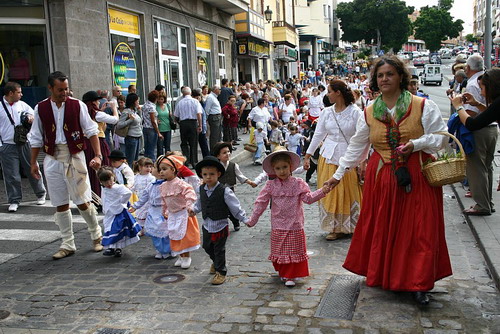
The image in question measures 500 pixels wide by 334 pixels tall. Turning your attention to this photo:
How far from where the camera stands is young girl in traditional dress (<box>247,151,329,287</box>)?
16.1 ft

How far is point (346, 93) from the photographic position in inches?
255

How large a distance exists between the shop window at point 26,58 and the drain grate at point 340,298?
9499 mm

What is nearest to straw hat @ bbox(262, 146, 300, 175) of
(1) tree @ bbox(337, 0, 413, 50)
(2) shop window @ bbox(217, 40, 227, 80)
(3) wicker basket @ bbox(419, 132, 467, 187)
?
(3) wicker basket @ bbox(419, 132, 467, 187)

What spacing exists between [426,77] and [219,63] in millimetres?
31069

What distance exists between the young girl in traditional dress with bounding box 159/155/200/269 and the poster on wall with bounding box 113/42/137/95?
30.0ft

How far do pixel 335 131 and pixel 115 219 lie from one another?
285 centimetres

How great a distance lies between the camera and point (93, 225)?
6.38 meters

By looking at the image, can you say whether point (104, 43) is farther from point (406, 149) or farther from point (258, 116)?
point (406, 149)

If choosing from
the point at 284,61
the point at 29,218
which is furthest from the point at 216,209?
the point at 284,61

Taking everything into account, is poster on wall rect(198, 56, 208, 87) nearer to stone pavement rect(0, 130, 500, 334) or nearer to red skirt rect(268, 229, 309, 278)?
stone pavement rect(0, 130, 500, 334)

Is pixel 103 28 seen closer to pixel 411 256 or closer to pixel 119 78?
pixel 119 78

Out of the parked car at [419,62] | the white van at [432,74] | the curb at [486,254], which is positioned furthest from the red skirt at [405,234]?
the parked car at [419,62]

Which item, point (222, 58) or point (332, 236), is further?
point (222, 58)

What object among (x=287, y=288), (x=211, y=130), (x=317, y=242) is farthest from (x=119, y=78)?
(x=287, y=288)
